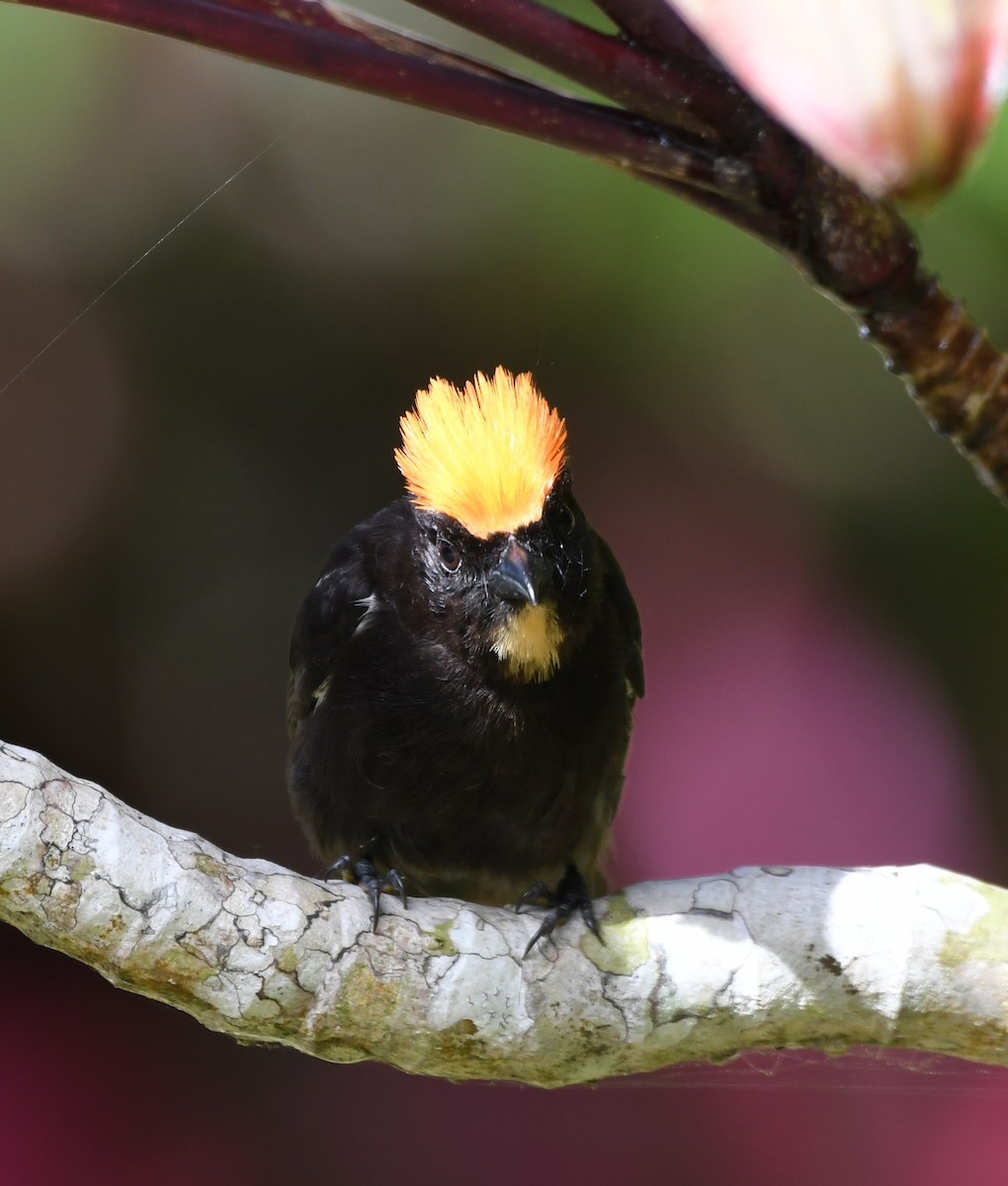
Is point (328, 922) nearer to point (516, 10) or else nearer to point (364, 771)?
point (364, 771)

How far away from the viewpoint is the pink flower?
1.42 feet

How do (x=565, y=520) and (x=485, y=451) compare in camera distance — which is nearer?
(x=485, y=451)

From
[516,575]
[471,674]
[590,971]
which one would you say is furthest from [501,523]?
[590,971]

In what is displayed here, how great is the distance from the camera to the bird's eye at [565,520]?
148 cm

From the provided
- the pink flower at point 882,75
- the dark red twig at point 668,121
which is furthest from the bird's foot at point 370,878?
the pink flower at point 882,75

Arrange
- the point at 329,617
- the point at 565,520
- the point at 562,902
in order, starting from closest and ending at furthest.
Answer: the point at 562,902 < the point at 565,520 < the point at 329,617

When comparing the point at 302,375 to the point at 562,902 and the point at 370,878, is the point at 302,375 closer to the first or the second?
the point at 370,878

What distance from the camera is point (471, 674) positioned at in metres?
1.56

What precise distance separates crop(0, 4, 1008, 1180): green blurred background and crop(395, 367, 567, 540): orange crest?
0.27m

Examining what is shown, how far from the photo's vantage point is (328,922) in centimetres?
104

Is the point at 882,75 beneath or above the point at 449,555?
beneath

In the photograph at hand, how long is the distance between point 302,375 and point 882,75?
4.95 feet

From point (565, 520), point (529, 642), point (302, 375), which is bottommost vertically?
point (529, 642)

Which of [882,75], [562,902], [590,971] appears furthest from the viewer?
[562,902]
